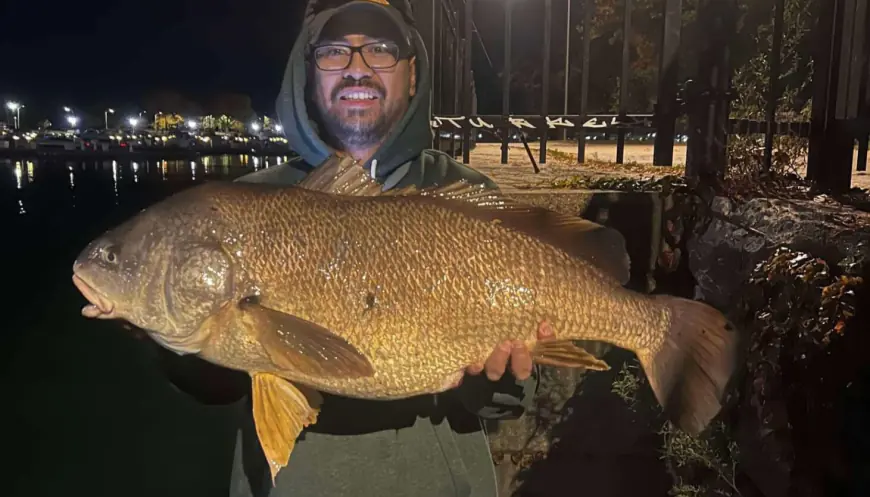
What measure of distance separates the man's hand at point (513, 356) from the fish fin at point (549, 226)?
280mm

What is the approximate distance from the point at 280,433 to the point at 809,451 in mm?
2376

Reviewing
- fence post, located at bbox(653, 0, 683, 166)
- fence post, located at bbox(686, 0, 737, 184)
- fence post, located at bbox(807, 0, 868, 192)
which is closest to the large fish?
fence post, located at bbox(807, 0, 868, 192)

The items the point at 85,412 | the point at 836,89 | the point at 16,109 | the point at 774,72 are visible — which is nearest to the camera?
the point at 836,89

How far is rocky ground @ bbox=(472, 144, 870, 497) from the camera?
298cm

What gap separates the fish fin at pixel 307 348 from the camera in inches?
84.0

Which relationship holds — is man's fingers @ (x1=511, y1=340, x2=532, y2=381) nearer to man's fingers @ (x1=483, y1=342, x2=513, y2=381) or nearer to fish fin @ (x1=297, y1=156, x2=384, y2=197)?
man's fingers @ (x1=483, y1=342, x2=513, y2=381)

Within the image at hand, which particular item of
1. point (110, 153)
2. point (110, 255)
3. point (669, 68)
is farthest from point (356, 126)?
point (110, 153)

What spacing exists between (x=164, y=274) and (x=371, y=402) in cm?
90

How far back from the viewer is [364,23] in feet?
8.82

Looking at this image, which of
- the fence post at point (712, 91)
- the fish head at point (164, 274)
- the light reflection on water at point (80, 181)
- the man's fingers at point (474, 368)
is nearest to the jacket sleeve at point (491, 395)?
the man's fingers at point (474, 368)

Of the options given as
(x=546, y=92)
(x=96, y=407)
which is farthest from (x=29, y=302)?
(x=546, y=92)

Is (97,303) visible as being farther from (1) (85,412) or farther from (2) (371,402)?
(1) (85,412)

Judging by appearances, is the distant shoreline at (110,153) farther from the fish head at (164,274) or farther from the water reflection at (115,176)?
the fish head at (164,274)

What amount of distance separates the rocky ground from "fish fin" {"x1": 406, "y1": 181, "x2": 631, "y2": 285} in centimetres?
119
